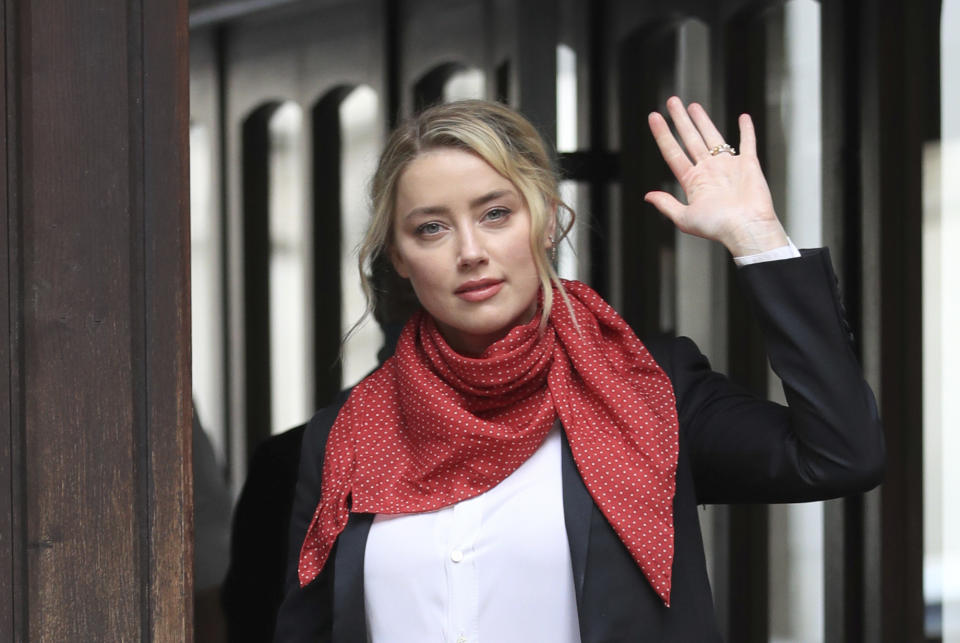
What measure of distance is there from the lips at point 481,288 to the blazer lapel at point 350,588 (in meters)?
0.32

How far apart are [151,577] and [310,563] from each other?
0.74ft

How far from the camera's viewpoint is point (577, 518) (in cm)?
146

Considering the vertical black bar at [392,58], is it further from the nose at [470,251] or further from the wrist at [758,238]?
the wrist at [758,238]

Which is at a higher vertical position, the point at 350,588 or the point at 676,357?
the point at 676,357

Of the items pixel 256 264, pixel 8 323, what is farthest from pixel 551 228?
pixel 256 264

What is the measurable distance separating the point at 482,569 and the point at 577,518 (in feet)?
0.44

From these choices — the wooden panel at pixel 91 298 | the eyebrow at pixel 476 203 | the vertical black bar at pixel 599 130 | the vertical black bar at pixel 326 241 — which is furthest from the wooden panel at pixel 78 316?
the vertical black bar at pixel 326 241

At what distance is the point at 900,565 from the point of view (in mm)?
2766

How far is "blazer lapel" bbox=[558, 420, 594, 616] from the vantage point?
1438mm

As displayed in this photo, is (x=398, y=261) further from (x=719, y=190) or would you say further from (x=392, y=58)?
(x=392, y=58)

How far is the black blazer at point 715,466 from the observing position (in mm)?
1392

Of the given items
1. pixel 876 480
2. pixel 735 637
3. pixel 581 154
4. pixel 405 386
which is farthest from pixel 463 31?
pixel 876 480

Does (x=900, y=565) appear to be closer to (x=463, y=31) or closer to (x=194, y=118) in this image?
(x=463, y=31)

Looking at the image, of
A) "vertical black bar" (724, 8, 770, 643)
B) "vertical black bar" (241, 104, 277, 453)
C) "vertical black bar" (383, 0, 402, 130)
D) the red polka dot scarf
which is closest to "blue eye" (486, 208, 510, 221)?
the red polka dot scarf
